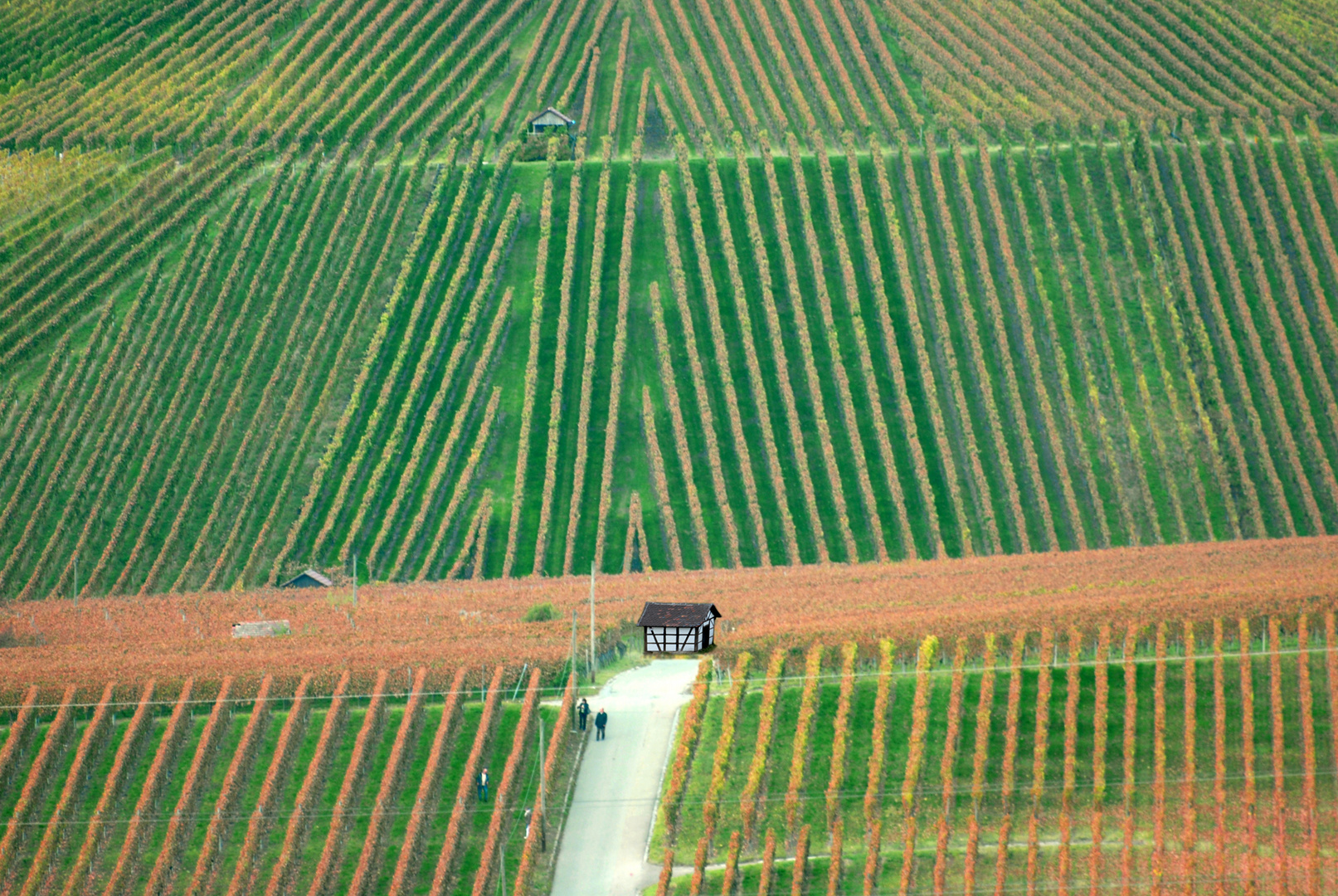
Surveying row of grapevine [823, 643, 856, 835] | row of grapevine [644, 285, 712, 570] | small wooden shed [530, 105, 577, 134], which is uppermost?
small wooden shed [530, 105, 577, 134]

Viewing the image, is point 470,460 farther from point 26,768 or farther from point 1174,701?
point 1174,701

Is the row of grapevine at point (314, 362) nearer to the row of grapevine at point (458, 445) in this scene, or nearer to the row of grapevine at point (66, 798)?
the row of grapevine at point (458, 445)

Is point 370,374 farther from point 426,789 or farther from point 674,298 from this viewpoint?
point 426,789

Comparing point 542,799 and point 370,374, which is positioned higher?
point 370,374

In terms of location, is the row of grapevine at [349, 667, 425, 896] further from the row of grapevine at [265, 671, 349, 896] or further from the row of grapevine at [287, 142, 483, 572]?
the row of grapevine at [287, 142, 483, 572]


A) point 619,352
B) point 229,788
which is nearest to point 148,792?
point 229,788

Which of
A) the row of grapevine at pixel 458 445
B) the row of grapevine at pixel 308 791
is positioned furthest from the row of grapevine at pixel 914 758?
the row of grapevine at pixel 458 445

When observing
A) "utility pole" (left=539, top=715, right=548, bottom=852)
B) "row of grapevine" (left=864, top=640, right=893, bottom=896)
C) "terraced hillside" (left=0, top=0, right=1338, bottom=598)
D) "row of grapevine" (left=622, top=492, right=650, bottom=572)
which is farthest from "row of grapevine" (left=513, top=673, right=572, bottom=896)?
"terraced hillside" (left=0, top=0, right=1338, bottom=598)
